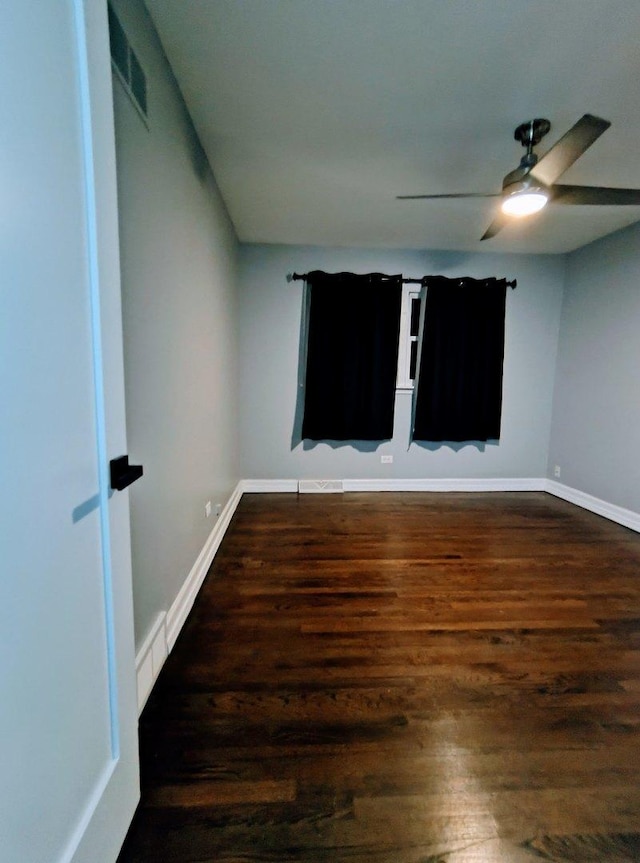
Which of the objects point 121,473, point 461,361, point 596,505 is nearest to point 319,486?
point 461,361

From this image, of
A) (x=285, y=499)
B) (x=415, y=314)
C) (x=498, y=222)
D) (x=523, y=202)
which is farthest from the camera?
(x=415, y=314)

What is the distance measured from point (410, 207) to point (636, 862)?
347 centimetres

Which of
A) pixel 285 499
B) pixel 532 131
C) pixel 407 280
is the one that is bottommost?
pixel 285 499

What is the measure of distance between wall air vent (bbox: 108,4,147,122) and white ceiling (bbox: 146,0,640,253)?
12.8 inches

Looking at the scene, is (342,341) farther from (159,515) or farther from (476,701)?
(476,701)

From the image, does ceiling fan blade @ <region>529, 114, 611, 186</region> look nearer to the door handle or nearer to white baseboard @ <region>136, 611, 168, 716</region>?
the door handle

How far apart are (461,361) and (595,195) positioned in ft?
6.25

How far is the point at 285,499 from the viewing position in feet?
12.0

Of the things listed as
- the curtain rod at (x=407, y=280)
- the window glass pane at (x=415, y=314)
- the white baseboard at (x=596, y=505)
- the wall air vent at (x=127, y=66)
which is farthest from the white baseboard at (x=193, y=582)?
the white baseboard at (x=596, y=505)

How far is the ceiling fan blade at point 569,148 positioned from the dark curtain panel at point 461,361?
5.98 ft

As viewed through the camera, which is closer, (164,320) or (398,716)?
(398,716)

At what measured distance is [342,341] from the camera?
3.68 m

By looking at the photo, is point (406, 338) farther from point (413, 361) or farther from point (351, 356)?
point (351, 356)

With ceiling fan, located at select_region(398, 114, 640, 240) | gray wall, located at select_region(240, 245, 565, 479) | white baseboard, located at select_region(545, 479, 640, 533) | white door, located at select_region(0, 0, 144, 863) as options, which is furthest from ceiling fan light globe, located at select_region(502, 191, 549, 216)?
white baseboard, located at select_region(545, 479, 640, 533)
